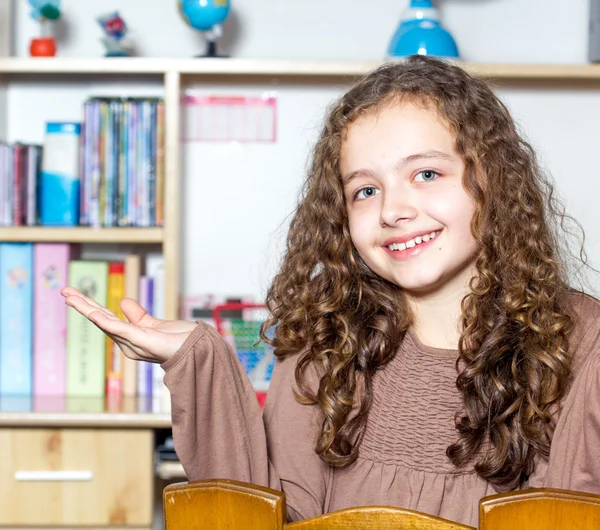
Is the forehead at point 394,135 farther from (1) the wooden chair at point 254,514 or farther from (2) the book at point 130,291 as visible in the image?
(2) the book at point 130,291

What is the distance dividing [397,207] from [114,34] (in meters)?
1.20

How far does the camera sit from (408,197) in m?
0.95

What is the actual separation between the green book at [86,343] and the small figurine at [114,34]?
0.48m

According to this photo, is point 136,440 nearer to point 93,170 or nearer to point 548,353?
point 93,170

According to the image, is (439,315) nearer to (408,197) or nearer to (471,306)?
(471,306)

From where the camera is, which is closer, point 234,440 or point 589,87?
point 234,440

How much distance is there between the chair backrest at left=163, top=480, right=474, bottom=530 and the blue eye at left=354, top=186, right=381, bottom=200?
0.54 metres

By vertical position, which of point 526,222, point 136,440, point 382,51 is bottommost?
point 136,440

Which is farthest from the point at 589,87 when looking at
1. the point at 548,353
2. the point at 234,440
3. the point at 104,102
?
the point at 234,440

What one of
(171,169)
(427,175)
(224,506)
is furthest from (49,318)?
(224,506)

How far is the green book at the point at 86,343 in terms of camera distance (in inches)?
74.5

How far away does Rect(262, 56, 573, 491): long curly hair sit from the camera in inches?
37.1

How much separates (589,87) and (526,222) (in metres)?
1.20

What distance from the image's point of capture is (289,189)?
211cm
